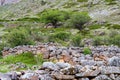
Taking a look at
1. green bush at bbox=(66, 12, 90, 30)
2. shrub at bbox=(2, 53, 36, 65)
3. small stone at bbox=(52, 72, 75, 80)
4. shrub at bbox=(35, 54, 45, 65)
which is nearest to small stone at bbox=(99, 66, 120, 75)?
small stone at bbox=(52, 72, 75, 80)

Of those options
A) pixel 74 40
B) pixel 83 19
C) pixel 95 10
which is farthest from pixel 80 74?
pixel 95 10

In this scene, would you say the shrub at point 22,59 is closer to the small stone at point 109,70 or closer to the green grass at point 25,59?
the green grass at point 25,59

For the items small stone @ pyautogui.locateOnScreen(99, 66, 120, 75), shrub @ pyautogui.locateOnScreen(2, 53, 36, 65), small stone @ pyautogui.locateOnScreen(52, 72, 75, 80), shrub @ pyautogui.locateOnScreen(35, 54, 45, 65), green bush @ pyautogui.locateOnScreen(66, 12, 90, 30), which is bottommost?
green bush @ pyautogui.locateOnScreen(66, 12, 90, 30)

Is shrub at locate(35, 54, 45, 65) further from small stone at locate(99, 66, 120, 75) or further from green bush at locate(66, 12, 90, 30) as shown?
green bush at locate(66, 12, 90, 30)

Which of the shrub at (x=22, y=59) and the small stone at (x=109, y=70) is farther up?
the small stone at (x=109, y=70)

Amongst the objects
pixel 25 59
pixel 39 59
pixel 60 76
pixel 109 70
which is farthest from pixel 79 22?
pixel 60 76

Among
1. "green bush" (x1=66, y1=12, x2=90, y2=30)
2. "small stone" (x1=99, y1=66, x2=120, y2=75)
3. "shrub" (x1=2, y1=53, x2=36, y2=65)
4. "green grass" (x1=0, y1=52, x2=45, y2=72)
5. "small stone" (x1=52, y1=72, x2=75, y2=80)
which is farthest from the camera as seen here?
"green bush" (x1=66, y1=12, x2=90, y2=30)

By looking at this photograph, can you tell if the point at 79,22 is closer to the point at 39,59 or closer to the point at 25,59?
the point at 25,59

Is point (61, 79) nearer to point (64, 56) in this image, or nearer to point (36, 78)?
point (36, 78)

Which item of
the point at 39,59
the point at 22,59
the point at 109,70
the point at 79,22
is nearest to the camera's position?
the point at 109,70

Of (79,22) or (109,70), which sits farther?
(79,22)

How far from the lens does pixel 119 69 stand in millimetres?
15594

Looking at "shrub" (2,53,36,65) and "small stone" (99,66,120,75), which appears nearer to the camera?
"small stone" (99,66,120,75)

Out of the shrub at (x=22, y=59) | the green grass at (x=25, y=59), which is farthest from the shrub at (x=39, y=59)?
the shrub at (x=22, y=59)
